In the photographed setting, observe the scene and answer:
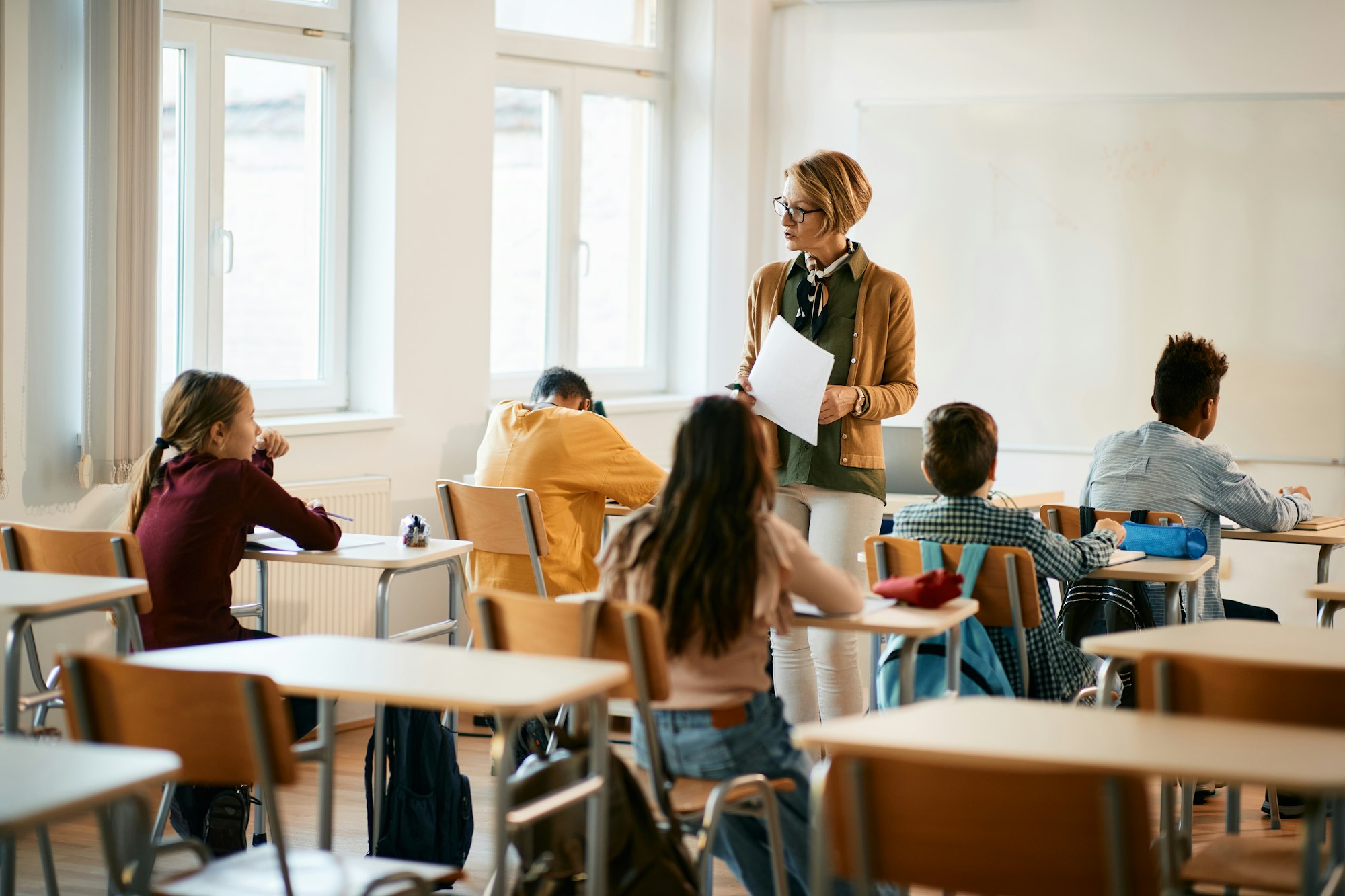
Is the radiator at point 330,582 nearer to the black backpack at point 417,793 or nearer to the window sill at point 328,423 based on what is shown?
the window sill at point 328,423

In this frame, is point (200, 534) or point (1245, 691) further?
point (200, 534)

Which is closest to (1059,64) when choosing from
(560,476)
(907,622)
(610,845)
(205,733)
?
(560,476)

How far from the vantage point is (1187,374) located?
151 inches

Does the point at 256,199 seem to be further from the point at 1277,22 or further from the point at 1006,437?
the point at 1277,22

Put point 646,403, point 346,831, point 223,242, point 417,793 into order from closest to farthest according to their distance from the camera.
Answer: point 417,793
point 346,831
point 223,242
point 646,403

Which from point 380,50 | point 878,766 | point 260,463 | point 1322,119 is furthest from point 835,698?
point 1322,119

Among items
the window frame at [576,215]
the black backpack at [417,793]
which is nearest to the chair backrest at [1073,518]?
the black backpack at [417,793]

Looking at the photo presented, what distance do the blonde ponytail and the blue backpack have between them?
1.56 metres

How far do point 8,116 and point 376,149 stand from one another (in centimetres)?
139

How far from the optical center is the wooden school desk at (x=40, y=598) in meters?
2.52

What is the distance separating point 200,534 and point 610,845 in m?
1.37

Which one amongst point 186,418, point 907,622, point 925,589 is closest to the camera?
point 907,622

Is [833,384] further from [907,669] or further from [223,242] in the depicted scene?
[223,242]

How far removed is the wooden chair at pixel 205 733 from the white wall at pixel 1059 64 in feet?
13.8
